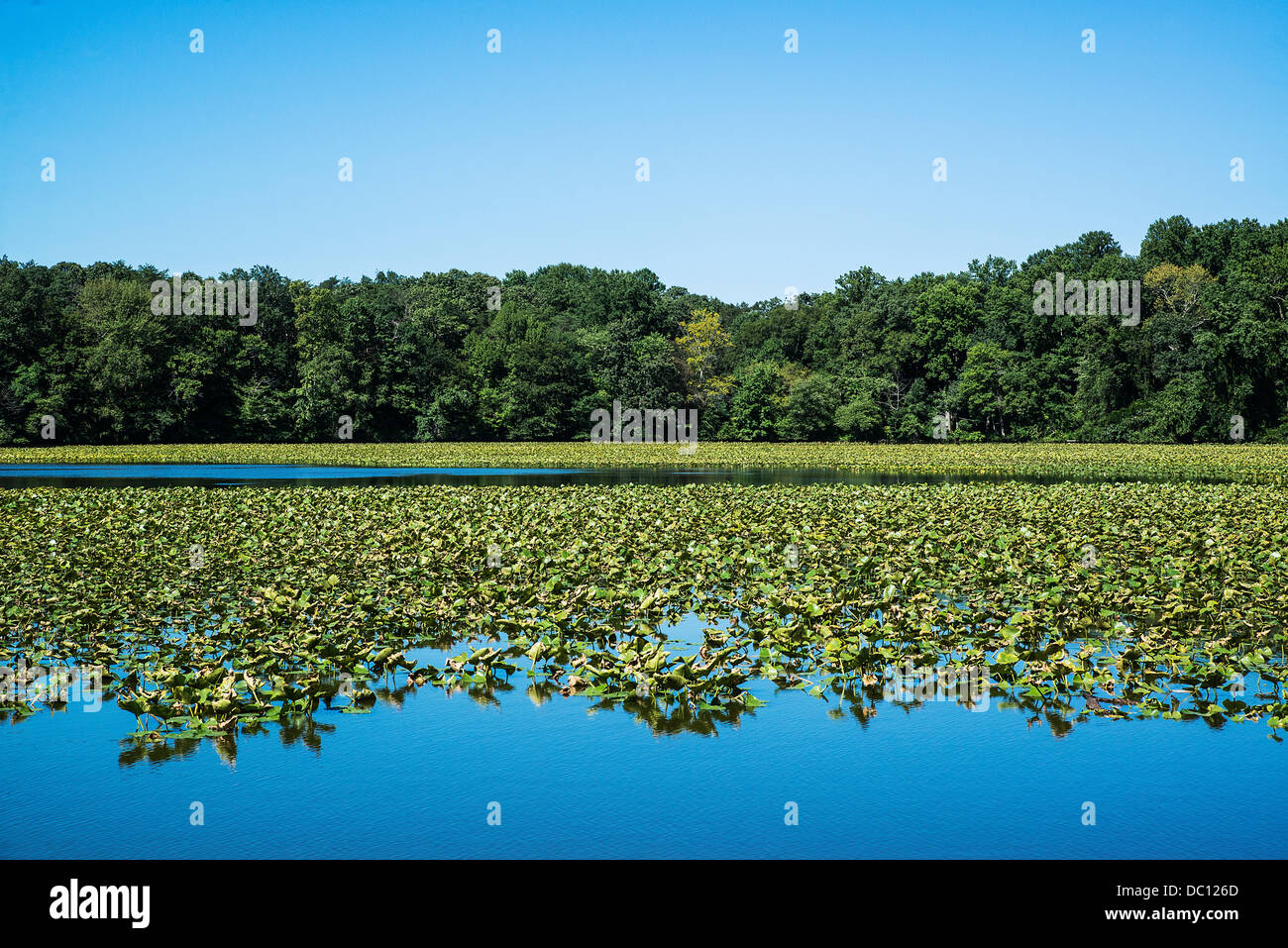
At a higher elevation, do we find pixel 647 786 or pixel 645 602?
pixel 645 602

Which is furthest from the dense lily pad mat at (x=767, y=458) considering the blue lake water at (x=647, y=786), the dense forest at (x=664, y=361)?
the blue lake water at (x=647, y=786)

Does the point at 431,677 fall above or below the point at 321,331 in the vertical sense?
below

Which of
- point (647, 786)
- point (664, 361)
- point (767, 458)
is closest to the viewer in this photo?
point (647, 786)

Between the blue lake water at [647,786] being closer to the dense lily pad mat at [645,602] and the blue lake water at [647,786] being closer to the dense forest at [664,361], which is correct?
the dense lily pad mat at [645,602]

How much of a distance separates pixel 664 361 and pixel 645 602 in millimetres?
60618

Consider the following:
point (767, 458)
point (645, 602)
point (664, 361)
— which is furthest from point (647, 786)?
point (664, 361)

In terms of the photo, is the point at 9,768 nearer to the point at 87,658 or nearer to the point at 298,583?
the point at 87,658

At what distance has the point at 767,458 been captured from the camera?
46094 mm

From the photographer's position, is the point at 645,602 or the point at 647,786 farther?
the point at 645,602

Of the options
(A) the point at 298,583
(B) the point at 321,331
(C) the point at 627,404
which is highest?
(B) the point at 321,331

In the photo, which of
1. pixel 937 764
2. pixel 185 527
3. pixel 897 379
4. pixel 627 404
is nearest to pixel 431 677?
pixel 937 764

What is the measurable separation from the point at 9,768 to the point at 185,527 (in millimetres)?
10375

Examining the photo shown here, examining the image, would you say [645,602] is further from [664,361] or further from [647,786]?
[664,361]
